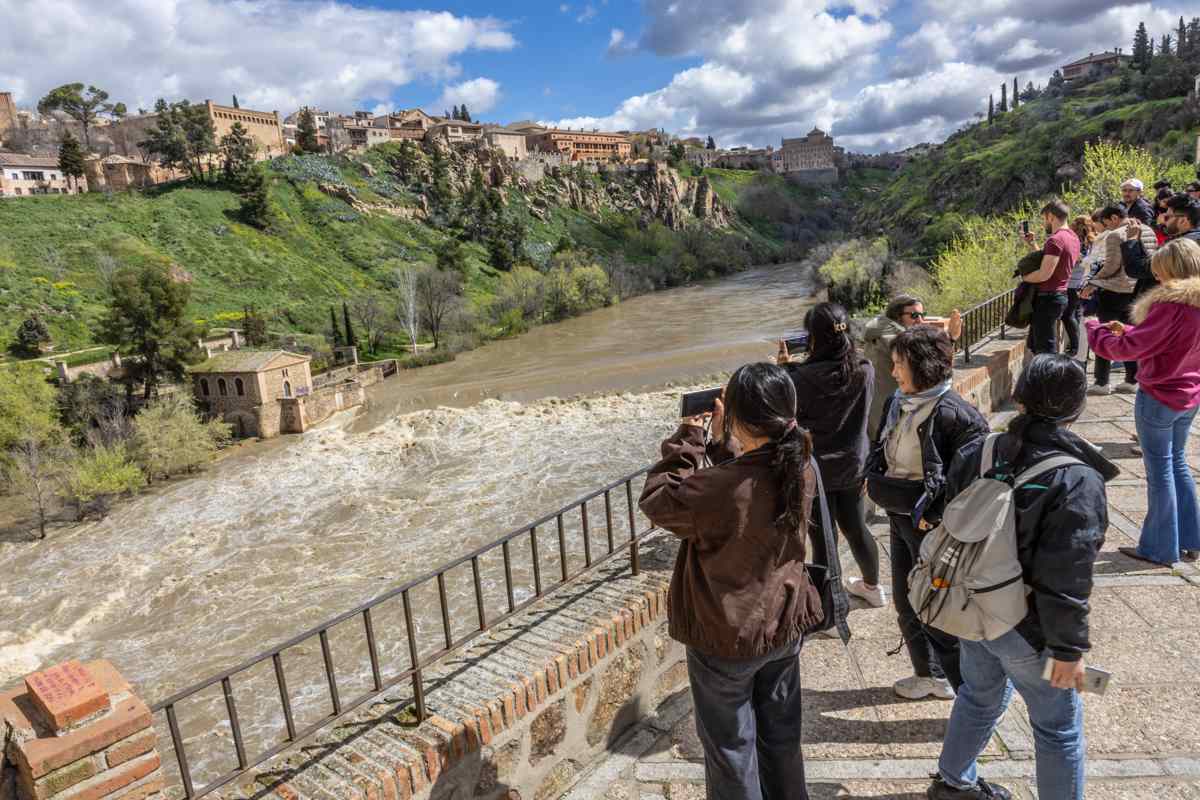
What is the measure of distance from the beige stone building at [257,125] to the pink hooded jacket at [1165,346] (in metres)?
95.0

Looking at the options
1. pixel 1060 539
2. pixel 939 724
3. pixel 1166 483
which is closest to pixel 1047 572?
pixel 1060 539

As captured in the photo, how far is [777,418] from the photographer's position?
2318 millimetres

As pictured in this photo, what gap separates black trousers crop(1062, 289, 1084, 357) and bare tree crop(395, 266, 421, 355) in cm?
4692

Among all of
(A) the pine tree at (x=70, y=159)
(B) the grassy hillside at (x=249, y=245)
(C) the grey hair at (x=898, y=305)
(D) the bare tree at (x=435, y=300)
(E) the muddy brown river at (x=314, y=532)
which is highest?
(A) the pine tree at (x=70, y=159)

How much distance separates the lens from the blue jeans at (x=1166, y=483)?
4.23 metres

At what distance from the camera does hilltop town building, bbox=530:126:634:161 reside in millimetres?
115938

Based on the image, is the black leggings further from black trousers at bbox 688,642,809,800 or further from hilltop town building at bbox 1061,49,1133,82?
hilltop town building at bbox 1061,49,1133,82

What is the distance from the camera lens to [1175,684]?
359cm

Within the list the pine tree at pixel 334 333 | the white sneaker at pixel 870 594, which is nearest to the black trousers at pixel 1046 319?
the white sneaker at pixel 870 594

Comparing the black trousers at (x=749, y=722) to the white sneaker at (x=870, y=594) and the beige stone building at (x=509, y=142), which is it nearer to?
the white sneaker at (x=870, y=594)

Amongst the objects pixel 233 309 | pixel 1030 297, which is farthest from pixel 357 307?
pixel 1030 297

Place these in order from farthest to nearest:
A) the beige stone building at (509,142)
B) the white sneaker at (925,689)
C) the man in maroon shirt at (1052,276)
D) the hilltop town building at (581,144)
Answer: the hilltop town building at (581,144) → the beige stone building at (509,142) → the man in maroon shirt at (1052,276) → the white sneaker at (925,689)

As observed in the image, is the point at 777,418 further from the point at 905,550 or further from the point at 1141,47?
the point at 1141,47

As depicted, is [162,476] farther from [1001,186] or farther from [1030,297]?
[1001,186]
